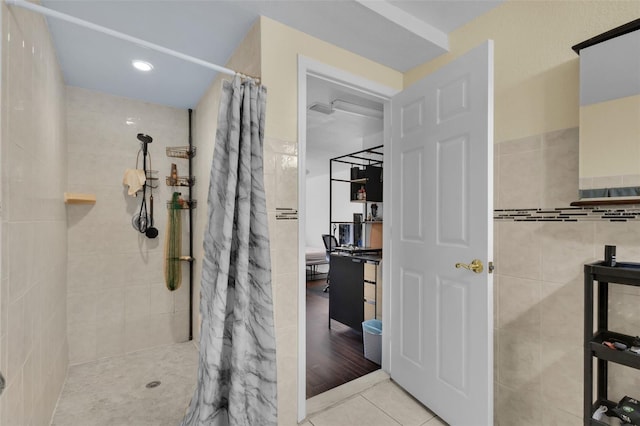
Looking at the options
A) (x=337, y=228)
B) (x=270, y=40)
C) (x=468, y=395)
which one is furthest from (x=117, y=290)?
(x=337, y=228)

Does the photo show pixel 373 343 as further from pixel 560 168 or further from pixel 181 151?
pixel 181 151

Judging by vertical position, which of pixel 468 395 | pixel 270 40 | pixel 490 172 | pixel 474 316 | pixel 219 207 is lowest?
pixel 468 395

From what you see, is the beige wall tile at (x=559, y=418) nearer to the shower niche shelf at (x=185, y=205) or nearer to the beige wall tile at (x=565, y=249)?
the beige wall tile at (x=565, y=249)

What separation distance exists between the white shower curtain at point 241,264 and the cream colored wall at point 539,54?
134 centimetres

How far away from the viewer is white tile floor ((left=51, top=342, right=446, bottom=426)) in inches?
68.5

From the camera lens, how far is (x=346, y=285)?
321 cm

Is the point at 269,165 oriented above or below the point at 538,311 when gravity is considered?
above

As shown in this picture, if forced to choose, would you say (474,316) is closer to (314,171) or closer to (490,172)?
(490,172)

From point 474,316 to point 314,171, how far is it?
6185 mm

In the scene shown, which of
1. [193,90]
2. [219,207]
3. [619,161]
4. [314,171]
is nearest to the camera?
[619,161]

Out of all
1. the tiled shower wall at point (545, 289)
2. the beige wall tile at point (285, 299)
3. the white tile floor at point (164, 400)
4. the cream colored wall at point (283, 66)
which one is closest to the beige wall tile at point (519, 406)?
the tiled shower wall at point (545, 289)

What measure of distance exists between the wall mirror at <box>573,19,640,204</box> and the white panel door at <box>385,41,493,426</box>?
0.37 metres

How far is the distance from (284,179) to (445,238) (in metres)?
0.99

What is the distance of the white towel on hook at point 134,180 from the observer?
2.56 meters
